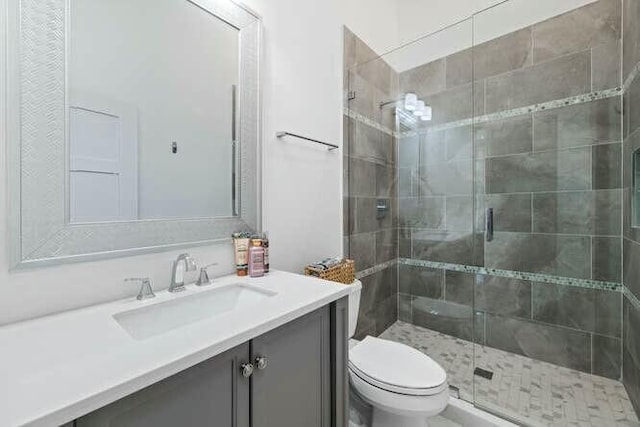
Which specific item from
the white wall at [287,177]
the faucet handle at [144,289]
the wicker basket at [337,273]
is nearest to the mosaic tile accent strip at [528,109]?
the white wall at [287,177]

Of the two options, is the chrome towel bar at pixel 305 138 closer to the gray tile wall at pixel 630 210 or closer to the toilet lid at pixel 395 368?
the toilet lid at pixel 395 368

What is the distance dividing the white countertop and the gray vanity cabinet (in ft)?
0.16

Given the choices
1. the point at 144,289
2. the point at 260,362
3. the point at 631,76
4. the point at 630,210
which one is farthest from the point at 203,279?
the point at 631,76

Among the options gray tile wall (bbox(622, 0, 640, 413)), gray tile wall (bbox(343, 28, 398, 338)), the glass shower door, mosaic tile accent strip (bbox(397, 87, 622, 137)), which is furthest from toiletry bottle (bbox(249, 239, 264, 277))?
gray tile wall (bbox(622, 0, 640, 413))

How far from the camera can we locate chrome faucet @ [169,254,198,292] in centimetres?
106

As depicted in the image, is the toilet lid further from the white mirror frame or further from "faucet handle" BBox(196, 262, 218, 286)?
the white mirror frame

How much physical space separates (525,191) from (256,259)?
6.37ft

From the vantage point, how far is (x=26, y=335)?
27.9 inches

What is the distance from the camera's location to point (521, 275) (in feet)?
6.96

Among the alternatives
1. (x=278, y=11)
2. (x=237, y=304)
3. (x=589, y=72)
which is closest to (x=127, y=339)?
(x=237, y=304)

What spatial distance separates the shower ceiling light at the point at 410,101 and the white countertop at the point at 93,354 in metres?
2.04

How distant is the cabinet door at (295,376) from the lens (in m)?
0.79

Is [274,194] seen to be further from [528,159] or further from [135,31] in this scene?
[528,159]

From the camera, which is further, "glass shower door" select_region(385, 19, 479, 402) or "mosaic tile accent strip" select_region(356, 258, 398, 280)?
"glass shower door" select_region(385, 19, 479, 402)
